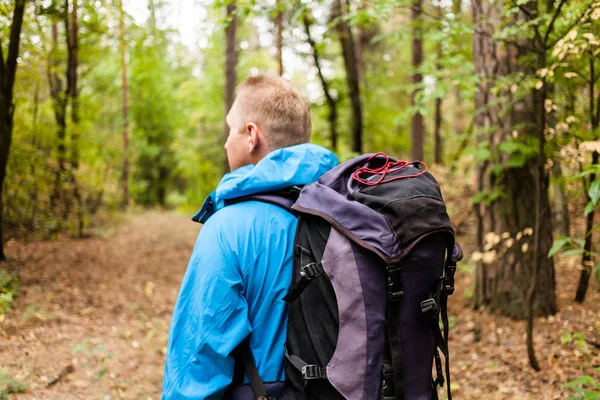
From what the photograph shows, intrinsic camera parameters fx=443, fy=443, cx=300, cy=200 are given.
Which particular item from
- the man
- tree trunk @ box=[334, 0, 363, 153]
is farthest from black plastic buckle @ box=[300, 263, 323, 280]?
tree trunk @ box=[334, 0, 363, 153]

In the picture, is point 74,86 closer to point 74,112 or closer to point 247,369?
point 74,112

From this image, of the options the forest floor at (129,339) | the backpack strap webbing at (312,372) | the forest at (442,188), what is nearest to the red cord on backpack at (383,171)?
the backpack strap webbing at (312,372)

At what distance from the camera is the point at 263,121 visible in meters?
1.79

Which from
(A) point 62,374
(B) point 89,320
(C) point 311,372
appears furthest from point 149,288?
(C) point 311,372

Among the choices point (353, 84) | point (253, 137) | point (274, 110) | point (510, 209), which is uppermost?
point (353, 84)

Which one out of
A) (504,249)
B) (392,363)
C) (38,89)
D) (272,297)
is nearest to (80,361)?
(272,297)

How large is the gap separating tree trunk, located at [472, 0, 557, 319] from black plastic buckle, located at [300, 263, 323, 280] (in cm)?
363

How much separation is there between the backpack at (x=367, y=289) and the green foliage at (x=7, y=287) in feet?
15.4

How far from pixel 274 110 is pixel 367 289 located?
812 mm

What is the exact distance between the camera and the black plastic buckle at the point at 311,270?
147 cm

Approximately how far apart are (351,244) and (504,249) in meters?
4.01

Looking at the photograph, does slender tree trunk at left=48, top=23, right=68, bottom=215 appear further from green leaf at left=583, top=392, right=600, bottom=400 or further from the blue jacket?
green leaf at left=583, top=392, right=600, bottom=400

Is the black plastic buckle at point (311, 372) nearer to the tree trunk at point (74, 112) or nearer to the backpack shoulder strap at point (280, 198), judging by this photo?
the backpack shoulder strap at point (280, 198)

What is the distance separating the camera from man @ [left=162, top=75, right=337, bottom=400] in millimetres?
1516
